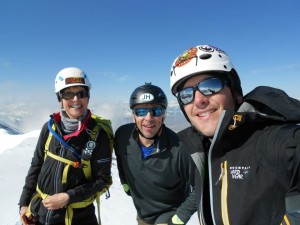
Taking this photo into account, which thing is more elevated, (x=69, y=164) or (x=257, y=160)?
(x=69, y=164)

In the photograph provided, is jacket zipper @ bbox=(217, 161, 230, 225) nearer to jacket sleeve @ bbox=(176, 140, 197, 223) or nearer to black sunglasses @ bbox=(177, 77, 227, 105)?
black sunglasses @ bbox=(177, 77, 227, 105)

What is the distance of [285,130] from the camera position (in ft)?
6.09

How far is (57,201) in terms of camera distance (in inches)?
161

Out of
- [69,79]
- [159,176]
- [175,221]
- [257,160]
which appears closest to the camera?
[257,160]

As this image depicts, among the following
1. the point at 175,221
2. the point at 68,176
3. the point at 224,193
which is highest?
the point at 68,176

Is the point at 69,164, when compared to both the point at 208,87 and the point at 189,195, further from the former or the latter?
the point at 208,87

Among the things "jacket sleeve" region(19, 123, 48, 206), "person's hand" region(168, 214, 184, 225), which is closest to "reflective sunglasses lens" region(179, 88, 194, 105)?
"person's hand" region(168, 214, 184, 225)

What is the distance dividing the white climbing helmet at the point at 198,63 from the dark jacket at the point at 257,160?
0.70 m

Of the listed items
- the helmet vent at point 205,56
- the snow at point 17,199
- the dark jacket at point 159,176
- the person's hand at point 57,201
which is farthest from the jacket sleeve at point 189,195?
the snow at point 17,199

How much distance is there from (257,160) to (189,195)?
94.9 inches

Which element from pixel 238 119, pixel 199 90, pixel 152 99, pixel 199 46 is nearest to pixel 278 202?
pixel 238 119

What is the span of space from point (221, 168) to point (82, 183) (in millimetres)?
3170

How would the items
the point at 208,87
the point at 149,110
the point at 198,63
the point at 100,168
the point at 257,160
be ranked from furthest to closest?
the point at 149,110, the point at 100,168, the point at 198,63, the point at 208,87, the point at 257,160

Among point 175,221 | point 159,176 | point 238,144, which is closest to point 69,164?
point 159,176
